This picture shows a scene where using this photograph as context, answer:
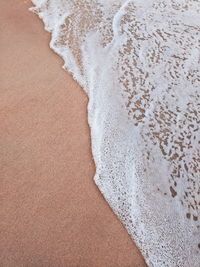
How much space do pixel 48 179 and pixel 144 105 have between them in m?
0.80

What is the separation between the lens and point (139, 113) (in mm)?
2061

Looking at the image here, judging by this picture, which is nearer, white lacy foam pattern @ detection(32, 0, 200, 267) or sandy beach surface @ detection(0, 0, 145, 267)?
sandy beach surface @ detection(0, 0, 145, 267)

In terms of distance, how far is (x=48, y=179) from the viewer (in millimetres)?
1682

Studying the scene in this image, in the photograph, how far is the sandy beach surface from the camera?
1.46m

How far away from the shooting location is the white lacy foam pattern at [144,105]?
1599 millimetres

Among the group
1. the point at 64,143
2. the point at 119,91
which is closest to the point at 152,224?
the point at 64,143

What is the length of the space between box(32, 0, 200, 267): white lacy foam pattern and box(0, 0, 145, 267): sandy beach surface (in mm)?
82

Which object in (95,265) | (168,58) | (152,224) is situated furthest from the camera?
(168,58)

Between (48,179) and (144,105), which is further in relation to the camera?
(144,105)

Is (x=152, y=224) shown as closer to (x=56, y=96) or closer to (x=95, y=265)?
(x=95, y=265)

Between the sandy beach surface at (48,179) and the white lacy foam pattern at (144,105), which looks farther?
the white lacy foam pattern at (144,105)

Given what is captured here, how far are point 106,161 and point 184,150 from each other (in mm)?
453

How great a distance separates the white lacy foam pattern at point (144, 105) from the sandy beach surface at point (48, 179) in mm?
82

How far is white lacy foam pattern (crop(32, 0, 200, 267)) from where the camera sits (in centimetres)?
160
